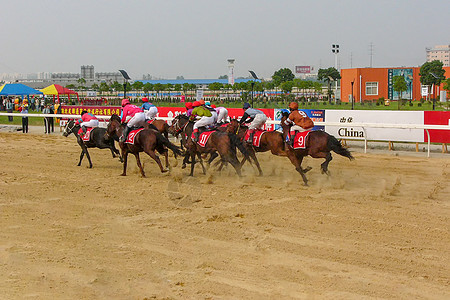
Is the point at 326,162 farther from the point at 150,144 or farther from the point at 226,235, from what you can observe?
the point at 226,235

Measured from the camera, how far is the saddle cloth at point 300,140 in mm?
11516

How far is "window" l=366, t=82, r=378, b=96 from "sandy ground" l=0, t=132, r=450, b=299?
4254cm

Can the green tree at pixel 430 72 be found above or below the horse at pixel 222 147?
above

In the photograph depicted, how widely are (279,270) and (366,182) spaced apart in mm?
6365

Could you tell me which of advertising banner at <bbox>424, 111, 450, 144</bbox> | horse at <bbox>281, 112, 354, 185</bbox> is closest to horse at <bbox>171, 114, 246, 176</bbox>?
horse at <bbox>281, 112, 354, 185</bbox>

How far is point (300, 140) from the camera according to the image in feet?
37.9

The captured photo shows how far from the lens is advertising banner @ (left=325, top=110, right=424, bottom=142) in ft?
56.1

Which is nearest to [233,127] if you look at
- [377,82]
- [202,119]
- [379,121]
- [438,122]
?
[202,119]

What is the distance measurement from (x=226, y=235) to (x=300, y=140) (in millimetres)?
4364

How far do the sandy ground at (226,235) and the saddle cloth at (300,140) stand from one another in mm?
869

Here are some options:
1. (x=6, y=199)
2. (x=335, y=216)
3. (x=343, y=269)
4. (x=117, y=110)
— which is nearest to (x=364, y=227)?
(x=335, y=216)

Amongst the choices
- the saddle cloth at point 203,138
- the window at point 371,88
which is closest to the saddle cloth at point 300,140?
the saddle cloth at point 203,138

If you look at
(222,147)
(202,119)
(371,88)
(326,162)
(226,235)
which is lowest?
(226,235)

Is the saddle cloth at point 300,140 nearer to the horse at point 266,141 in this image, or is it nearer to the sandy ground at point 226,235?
the horse at point 266,141
